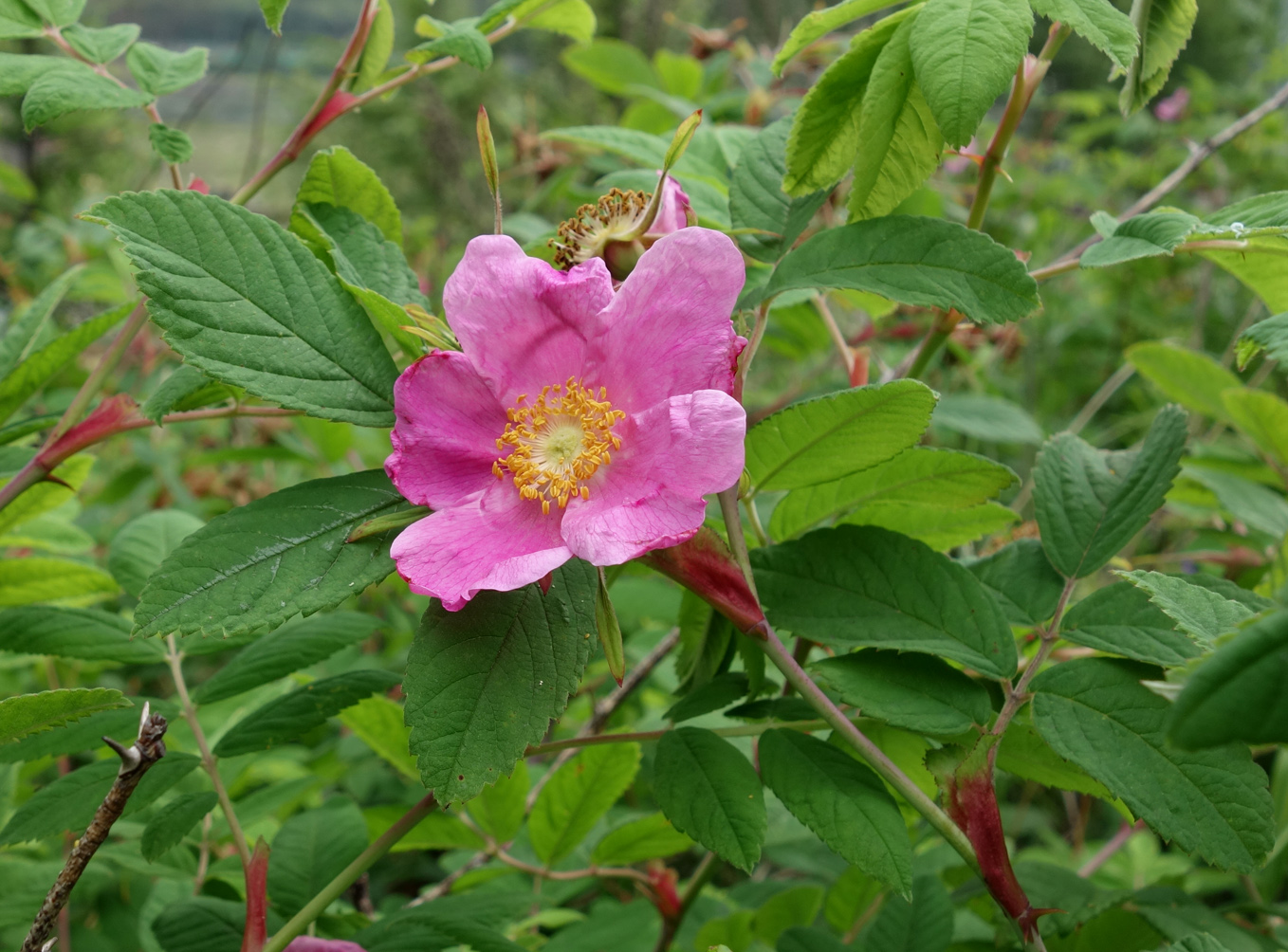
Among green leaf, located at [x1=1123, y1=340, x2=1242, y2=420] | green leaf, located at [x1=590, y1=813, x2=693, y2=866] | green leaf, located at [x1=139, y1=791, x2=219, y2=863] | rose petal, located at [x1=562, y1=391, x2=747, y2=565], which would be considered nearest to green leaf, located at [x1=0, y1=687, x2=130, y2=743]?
green leaf, located at [x1=139, y1=791, x2=219, y2=863]

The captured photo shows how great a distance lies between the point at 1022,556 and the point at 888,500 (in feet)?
0.40

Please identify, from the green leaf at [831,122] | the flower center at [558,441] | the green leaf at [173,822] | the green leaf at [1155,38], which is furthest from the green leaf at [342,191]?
the green leaf at [1155,38]

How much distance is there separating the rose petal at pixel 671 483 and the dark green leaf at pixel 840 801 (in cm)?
20

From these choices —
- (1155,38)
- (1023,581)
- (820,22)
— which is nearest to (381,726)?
(1023,581)

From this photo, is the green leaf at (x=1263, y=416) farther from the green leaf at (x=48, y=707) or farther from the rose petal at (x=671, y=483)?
the green leaf at (x=48, y=707)

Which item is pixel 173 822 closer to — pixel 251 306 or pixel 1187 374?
pixel 251 306

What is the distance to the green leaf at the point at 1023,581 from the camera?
2.17ft

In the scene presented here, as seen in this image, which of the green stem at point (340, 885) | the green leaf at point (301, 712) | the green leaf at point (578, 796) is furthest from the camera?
the green leaf at point (578, 796)

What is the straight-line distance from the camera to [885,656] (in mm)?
612

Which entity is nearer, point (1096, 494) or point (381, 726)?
point (1096, 494)

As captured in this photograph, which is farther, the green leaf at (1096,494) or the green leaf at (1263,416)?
the green leaf at (1263,416)

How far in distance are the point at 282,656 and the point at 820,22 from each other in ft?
2.10

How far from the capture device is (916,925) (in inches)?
28.3

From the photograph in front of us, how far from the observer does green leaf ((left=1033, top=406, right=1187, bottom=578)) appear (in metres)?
0.65
